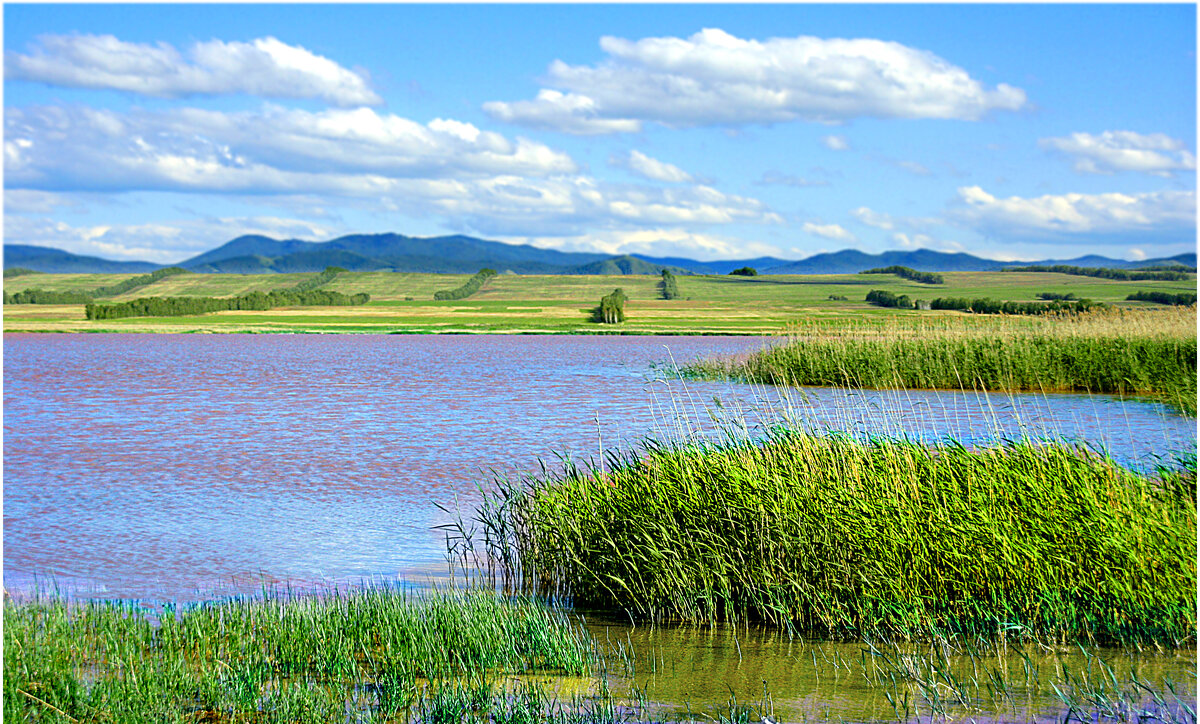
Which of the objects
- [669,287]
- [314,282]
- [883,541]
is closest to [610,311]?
[669,287]

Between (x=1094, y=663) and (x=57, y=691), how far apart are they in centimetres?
755

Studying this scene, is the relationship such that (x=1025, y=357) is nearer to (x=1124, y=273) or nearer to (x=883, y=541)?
(x=883, y=541)

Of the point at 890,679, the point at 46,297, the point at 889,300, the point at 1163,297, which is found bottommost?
the point at 890,679

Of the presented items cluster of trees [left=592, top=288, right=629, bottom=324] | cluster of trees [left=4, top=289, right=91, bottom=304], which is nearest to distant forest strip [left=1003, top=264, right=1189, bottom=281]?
cluster of trees [left=592, top=288, right=629, bottom=324]

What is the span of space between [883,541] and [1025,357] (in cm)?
2487

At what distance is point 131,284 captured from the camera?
149m

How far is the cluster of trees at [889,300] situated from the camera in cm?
9773

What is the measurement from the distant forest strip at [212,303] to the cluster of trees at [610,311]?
3658 centimetres

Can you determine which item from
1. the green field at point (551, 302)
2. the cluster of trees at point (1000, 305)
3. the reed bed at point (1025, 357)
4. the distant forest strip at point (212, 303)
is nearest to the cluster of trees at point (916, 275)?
the green field at point (551, 302)

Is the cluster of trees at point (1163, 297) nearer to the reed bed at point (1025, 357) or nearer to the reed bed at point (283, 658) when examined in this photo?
the reed bed at point (1025, 357)

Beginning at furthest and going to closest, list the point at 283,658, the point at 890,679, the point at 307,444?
the point at 307,444 → the point at 283,658 → the point at 890,679

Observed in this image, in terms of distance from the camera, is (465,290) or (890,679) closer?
(890,679)

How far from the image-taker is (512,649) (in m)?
7.88

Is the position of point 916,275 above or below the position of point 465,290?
A: above
